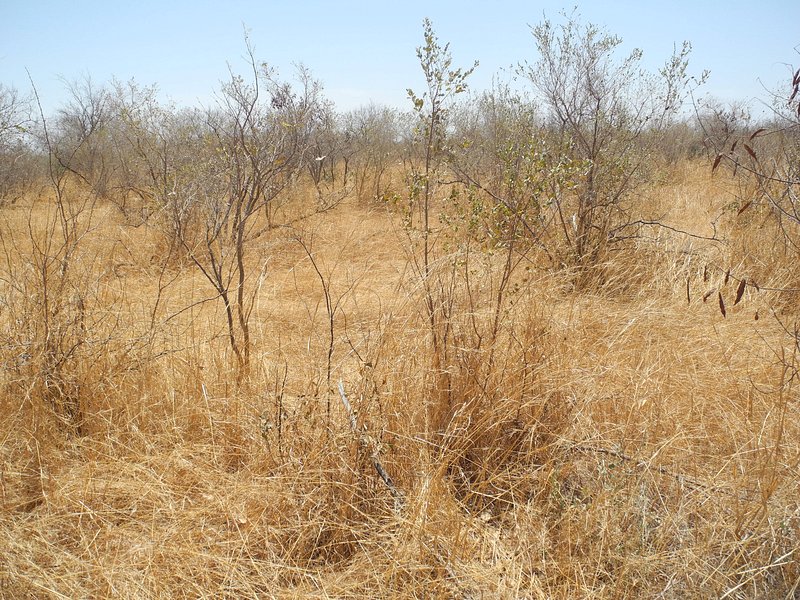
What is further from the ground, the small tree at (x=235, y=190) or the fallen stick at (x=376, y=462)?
the small tree at (x=235, y=190)

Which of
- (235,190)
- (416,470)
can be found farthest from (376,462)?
(235,190)

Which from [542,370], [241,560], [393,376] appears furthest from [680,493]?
[241,560]

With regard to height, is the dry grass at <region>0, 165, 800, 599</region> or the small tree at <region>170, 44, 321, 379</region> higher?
the small tree at <region>170, 44, 321, 379</region>

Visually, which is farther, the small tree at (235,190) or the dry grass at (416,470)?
the small tree at (235,190)

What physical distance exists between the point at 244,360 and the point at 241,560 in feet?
4.03

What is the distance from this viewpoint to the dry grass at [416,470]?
4.90ft

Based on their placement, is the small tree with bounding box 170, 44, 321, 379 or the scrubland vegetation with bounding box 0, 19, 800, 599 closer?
the scrubland vegetation with bounding box 0, 19, 800, 599

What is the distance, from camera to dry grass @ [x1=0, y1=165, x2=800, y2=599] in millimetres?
1492

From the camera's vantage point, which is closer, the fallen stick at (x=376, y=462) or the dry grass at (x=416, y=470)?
the dry grass at (x=416, y=470)

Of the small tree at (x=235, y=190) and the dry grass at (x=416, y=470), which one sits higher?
the small tree at (x=235, y=190)

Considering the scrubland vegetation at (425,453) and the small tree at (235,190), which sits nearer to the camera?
the scrubland vegetation at (425,453)

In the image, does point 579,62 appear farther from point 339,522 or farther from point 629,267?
point 339,522

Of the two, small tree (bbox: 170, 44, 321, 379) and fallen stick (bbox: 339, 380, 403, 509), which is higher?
small tree (bbox: 170, 44, 321, 379)

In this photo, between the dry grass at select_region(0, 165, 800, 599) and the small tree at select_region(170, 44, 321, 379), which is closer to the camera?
the dry grass at select_region(0, 165, 800, 599)
